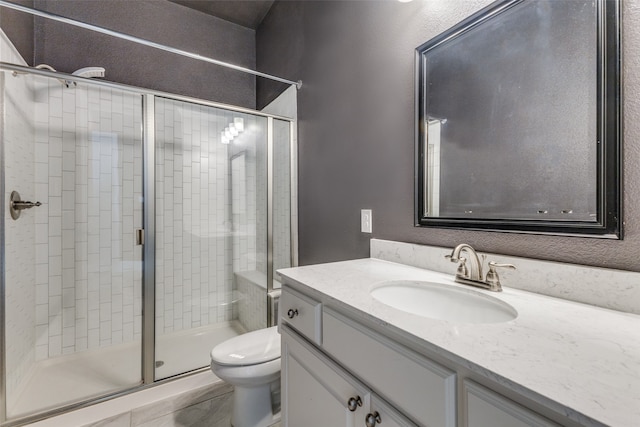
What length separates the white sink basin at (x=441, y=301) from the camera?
80 centimetres

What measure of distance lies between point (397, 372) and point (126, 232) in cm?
227

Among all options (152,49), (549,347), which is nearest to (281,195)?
(152,49)

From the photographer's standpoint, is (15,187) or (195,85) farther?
(195,85)

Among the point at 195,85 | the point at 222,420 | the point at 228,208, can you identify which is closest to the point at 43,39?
the point at 195,85

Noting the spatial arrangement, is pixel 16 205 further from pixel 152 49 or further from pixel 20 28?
pixel 152 49

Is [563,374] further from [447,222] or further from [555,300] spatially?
[447,222]

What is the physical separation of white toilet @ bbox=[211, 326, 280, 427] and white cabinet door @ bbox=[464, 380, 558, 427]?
1070mm

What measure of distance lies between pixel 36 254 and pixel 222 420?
170cm

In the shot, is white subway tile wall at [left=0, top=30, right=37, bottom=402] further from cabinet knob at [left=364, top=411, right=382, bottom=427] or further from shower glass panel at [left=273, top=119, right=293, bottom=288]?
cabinet knob at [left=364, top=411, right=382, bottom=427]

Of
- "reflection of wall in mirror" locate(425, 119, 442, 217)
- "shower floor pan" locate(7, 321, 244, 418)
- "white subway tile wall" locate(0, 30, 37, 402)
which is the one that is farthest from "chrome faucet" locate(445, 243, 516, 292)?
"white subway tile wall" locate(0, 30, 37, 402)

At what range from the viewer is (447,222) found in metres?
1.07

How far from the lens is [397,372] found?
0.59 m

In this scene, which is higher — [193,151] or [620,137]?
[193,151]

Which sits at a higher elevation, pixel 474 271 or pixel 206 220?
pixel 206 220
